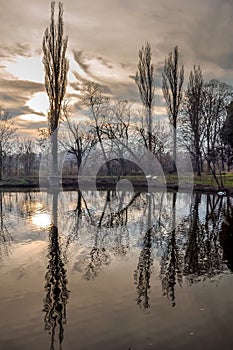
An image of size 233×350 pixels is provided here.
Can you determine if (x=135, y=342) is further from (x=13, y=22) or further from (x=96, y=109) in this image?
(x=96, y=109)

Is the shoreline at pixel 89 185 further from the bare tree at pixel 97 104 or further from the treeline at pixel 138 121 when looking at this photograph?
the bare tree at pixel 97 104

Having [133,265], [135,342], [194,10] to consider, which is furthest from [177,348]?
[194,10]

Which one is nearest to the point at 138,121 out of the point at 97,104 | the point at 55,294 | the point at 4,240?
the point at 97,104

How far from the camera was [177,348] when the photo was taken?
3.08 m

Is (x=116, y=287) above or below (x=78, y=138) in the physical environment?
below

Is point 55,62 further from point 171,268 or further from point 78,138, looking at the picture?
point 171,268

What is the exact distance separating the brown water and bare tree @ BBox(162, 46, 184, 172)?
19303 millimetres

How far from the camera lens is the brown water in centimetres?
332

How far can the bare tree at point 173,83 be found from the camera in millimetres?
26297

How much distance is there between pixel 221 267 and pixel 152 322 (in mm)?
2253

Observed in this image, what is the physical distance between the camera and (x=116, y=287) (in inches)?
182

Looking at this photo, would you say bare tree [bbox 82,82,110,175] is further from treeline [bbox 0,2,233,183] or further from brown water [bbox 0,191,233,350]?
brown water [bbox 0,191,233,350]

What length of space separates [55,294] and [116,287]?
2.68ft

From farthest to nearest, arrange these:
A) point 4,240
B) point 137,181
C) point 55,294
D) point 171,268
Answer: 1. point 137,181
2. point 4,240
3. point 171,268
4. point 55,294
